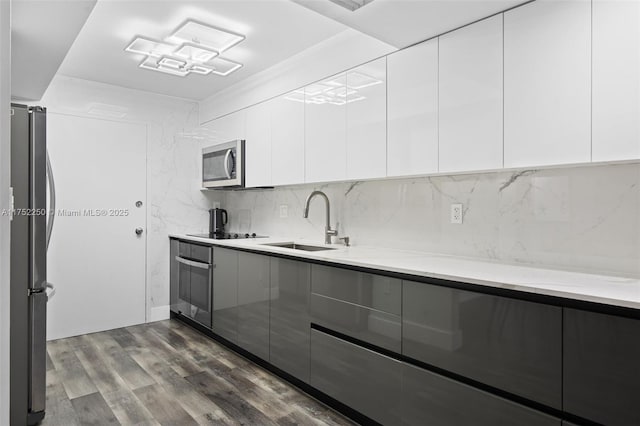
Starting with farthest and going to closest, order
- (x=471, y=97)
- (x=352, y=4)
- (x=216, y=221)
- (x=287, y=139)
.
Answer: (x=216, y=221) → (x=287, y=139) → (x=471, y=97) → (x=352, y=4)

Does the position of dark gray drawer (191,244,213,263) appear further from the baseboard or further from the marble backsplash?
the marble backsplash

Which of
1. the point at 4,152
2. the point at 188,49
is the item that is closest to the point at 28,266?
the point at 188,49

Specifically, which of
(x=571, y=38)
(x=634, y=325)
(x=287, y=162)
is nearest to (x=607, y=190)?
(x=571, y=38)

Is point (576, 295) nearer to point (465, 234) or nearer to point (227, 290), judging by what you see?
point (465, 234)

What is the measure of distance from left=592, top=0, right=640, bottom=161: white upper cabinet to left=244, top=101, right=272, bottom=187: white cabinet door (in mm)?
2379

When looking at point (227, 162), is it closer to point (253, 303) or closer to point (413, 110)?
point (253, 303)

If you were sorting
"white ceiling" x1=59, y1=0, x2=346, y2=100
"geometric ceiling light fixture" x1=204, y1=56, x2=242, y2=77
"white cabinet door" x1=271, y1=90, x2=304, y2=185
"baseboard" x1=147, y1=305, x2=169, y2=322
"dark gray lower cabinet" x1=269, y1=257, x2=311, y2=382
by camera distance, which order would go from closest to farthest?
"white ceiling" x1=59, y1=0, x2=346, y2=100
"dark gray lower cabinet" x1=269, y1=257, x2=311, y2=382
"white cabinet door" x1=271, y1=90, x2=304, y2=185
"geometric ceiling light fixture" x1=204, y1=56, x2=242, y2=77
"baseboard" x1=147, y1=305, x2=169, y2=322

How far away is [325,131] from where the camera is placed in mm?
2846

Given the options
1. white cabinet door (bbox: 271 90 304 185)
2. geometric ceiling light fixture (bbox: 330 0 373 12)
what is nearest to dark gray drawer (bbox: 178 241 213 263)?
white cabinet door (bbox: 271 90 304 185)

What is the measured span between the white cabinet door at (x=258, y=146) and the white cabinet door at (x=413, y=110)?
1341 millimetres

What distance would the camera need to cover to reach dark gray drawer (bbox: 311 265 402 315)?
1.93 m

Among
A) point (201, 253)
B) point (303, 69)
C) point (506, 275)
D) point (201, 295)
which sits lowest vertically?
point (201, 295)

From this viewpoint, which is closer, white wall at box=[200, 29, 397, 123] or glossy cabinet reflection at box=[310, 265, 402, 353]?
glossy cabinet reflection at box=[310, 265, 402, 353]

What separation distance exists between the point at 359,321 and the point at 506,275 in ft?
2.55
